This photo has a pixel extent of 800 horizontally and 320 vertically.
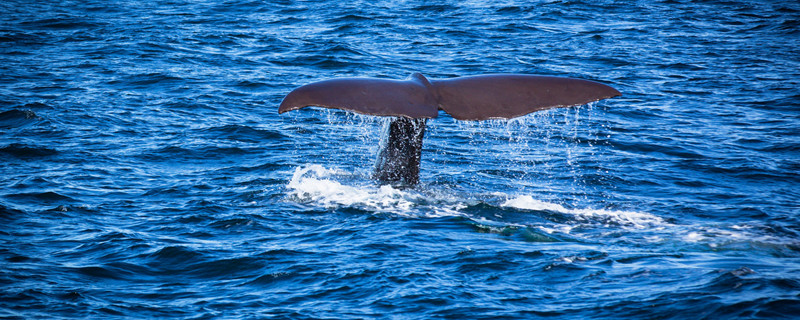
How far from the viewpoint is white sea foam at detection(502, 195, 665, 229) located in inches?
352

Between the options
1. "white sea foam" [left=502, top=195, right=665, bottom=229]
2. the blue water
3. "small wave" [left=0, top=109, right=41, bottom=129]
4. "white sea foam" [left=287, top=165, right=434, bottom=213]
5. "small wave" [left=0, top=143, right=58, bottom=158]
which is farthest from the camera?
"small wave" [left=0, top=109, right=41, bottom=129]

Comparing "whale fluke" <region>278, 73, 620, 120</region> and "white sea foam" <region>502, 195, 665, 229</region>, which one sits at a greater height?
"whale fluke" <region>278, 73, 620, 120</region>

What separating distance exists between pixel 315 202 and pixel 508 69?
9175 mm

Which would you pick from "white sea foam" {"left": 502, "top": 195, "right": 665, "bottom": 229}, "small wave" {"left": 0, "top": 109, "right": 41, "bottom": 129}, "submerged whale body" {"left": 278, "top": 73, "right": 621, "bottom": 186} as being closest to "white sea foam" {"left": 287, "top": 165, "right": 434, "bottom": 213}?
"white sea foam" {"left": 502, "top": 195, "right": 665, "bottom": 229}

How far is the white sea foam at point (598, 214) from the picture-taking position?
29.4 feet

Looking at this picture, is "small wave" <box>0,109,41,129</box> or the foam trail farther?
"small wave" <box>0,109,41,129</box>

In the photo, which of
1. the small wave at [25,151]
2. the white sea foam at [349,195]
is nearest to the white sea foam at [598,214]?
the white sea foam at [349,195]

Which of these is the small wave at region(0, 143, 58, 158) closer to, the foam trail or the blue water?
the blue water

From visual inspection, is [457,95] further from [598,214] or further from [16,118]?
[16,118]

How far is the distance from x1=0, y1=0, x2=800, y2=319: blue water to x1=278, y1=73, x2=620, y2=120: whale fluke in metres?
0.27

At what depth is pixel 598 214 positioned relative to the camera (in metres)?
9.34

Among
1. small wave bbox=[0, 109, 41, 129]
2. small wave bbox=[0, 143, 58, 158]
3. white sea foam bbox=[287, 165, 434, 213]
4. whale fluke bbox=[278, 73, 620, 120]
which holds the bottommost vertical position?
white sea foam bbox=[287, 165, 434, 213]

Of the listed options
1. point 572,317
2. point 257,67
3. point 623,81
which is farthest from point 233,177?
point 623,81

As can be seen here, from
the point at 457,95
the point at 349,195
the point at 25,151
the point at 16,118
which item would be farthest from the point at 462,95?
the point at 16,118
